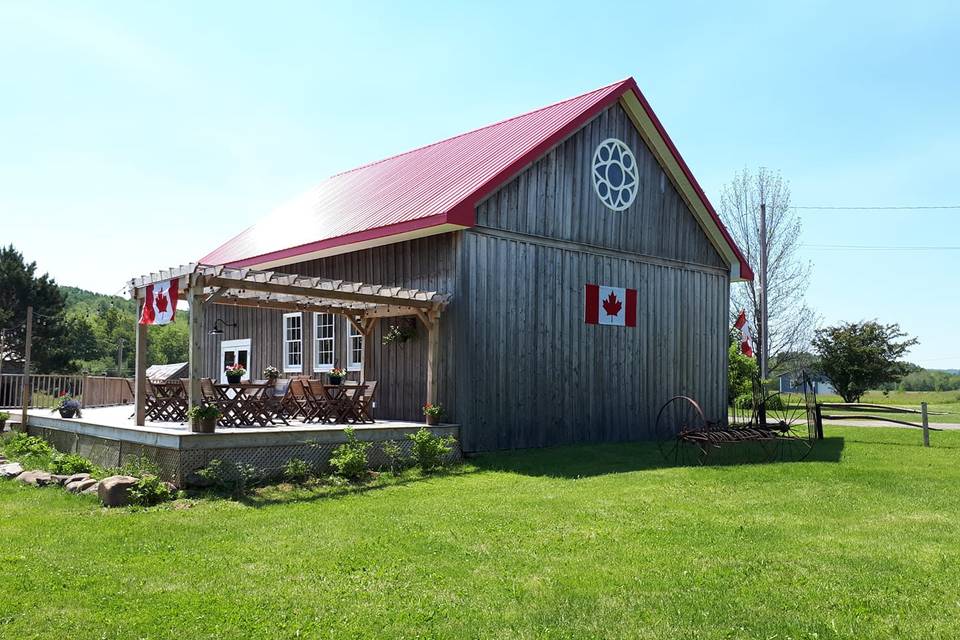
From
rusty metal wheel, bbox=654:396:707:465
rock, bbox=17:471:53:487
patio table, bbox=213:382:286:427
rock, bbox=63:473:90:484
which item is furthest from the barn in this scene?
rock, bbox=17:471:53:487

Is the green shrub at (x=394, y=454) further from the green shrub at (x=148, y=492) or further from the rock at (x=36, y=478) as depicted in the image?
the rock at (x=36, y=478)

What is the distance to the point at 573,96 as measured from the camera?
15.0 meters

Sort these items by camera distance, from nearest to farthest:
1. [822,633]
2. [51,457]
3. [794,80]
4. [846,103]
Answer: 1. [822,633]
2. [51,457]
3. [794,80]
4. [846,103]

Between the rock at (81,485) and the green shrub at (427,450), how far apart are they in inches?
152

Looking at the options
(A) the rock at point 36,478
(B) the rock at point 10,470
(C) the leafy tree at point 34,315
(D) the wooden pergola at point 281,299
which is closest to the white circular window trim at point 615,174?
(D) the wooden pergola at point 281,299

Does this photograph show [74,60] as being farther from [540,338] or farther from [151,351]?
[151,351]

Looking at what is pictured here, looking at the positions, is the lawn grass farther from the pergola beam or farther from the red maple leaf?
the red maple leaf

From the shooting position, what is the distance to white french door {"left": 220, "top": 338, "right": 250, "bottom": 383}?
55.9 ft

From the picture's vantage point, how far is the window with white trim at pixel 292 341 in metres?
15.4

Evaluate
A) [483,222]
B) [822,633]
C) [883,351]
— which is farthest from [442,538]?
[883,351]

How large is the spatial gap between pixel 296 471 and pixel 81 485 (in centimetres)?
239

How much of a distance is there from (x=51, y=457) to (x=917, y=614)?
36.7ft

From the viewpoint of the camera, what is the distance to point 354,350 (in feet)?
45.6

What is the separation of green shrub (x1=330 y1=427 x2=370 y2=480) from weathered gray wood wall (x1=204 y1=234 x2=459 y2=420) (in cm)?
194
